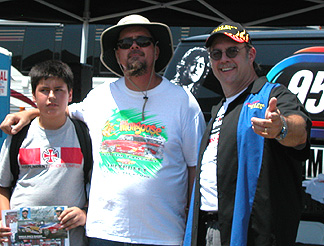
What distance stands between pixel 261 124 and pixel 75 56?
8.84m

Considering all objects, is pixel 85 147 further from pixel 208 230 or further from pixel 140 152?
pixel 208 230

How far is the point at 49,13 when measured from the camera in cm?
464

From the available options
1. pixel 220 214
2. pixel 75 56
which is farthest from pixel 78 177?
pixel 75 56

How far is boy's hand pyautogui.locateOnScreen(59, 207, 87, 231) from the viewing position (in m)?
2.17

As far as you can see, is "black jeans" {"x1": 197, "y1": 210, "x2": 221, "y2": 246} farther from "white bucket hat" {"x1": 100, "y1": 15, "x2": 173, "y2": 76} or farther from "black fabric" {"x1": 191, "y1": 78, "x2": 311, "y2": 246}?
"white bucket hat" {"x1": 100, "y1": 15, "x2": 173, "y2": 76}

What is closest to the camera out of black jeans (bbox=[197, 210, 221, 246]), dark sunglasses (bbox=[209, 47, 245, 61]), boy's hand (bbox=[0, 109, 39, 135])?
black jeans (bbox=[197, 210, 221, 246])

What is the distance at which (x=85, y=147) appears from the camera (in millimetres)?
2287

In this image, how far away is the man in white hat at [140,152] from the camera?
2.08 meters

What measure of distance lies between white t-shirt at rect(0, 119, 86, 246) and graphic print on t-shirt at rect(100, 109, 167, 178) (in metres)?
0.21

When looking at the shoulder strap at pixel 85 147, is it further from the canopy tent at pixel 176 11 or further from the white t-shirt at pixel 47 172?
the canopy tent at pixel 176 11

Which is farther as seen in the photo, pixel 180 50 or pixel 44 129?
pixel 180 50

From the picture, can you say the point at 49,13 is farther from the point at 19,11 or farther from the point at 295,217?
the point at 295,217

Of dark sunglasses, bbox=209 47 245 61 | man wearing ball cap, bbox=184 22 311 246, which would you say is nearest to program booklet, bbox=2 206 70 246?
man wearing ball cap, bbox=184 22 311 246

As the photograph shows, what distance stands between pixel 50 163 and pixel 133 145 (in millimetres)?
482
